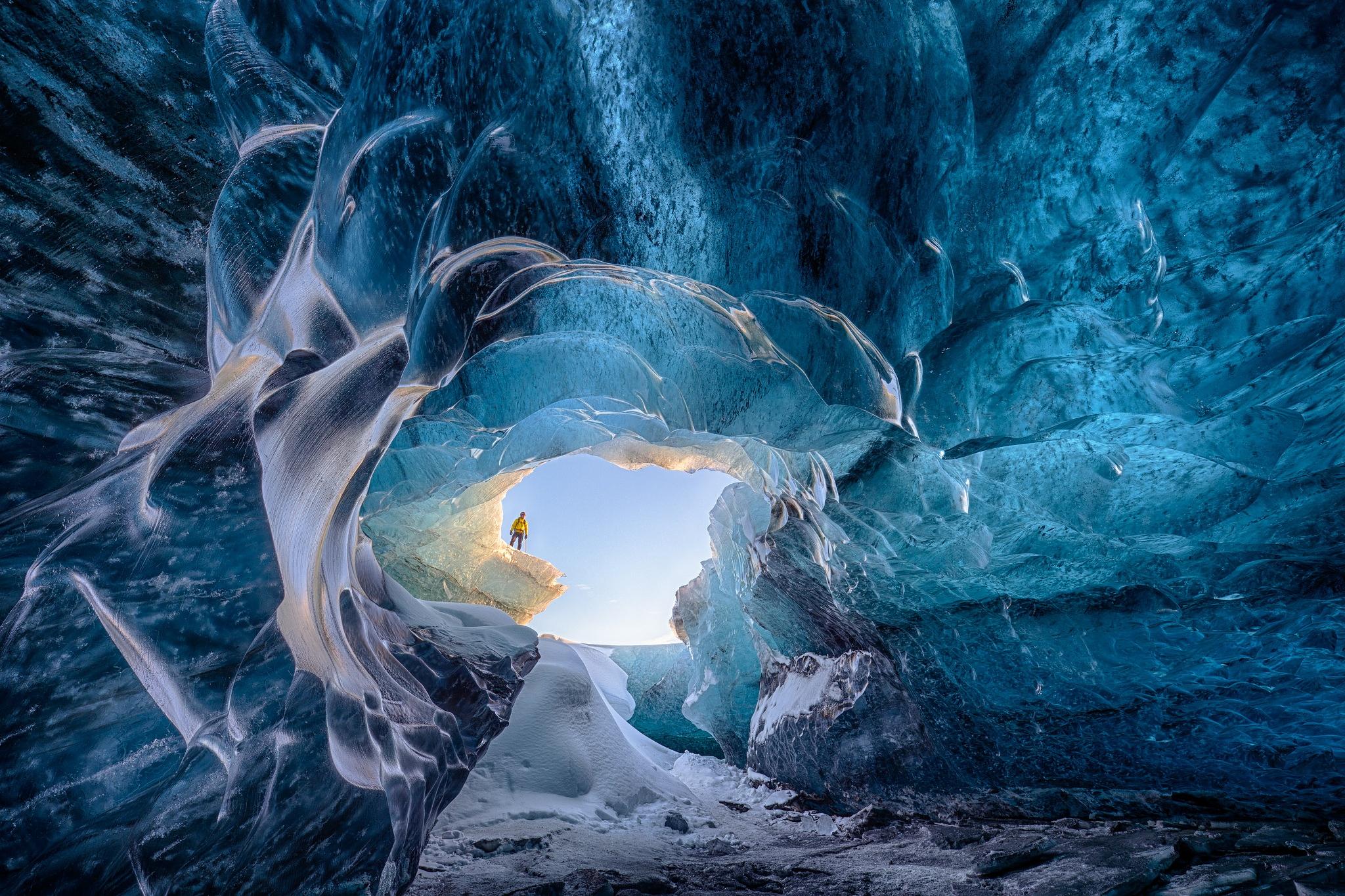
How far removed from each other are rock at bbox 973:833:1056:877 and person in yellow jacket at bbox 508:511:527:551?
1002 cm

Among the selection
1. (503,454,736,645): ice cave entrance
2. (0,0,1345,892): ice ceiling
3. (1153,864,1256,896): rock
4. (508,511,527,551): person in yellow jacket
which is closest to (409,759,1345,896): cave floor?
(1153,864,1256,896): rock

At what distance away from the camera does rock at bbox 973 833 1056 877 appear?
132 inches

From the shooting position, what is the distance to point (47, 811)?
6.30 ft

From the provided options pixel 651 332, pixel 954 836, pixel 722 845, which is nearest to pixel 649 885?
pixel 722 845

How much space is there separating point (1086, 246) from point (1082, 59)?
74 cm

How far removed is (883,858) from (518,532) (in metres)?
9.83

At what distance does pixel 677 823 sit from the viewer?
481 cm

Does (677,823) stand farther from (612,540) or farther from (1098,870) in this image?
(612,540)

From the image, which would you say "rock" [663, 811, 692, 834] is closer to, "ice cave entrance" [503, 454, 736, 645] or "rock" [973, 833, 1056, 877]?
"rock" [973, 833, 1056, 877]

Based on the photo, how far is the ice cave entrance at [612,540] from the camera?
1344cm

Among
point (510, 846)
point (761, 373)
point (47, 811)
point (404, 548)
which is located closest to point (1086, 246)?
point (761, 373)

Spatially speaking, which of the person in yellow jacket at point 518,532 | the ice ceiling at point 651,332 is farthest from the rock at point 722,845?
the person in yellow jacket at point 518,532

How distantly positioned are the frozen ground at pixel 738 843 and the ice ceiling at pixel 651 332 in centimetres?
45

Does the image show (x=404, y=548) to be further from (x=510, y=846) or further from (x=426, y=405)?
(x=510, y=846)
